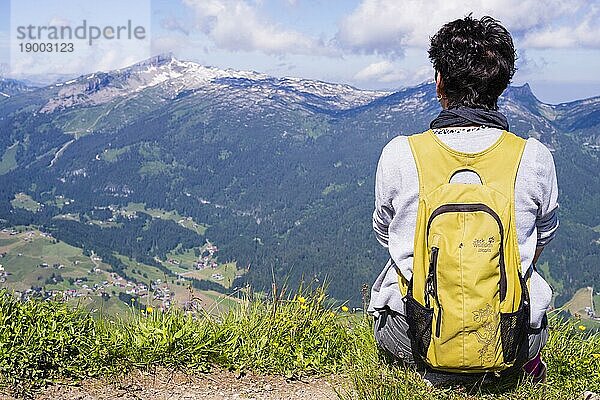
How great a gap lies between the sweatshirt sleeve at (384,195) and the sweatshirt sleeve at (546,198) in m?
0.81

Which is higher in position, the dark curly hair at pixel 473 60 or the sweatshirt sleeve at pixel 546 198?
the dark curly hair at pixel 473 60

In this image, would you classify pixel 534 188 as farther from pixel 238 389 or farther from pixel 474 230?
pixel 238 389

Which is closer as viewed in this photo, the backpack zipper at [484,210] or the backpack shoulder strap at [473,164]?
the backpack zipper at [484,210]

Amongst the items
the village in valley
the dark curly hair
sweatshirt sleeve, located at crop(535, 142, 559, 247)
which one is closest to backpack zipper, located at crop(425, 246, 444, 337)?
sweatshirt sleeve, located at crop(535, 142, 559, 247)

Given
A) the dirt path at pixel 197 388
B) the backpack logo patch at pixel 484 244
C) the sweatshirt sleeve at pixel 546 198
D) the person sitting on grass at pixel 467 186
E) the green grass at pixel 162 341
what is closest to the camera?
the backpack logo patch at pixel 484 244

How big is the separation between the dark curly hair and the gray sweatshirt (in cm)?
23

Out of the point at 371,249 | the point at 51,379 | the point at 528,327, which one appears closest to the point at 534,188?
the point at 528,327

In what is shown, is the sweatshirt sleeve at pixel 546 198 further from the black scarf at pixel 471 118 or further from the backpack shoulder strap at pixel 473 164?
the black scarf at pixel 471 118

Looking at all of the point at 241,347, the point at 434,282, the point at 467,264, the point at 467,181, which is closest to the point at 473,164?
the point at 467,181

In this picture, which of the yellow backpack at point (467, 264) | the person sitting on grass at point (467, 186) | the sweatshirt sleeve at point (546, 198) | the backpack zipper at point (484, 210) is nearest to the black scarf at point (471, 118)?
the person sitting on grass at point (467, 186)

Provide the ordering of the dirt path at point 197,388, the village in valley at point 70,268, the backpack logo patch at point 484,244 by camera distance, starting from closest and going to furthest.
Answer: the backpack logo patch at point 484,244
the dirt path at point 197,388
the village in valley at point 70,268

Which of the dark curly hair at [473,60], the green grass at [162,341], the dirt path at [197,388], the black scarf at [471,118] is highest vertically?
the dark curly hair at [473,60]

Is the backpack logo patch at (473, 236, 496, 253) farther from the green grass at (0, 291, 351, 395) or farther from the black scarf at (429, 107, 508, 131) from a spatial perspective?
the green grass at (0, 291, 351, 395)

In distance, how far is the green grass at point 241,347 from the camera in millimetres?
3994
